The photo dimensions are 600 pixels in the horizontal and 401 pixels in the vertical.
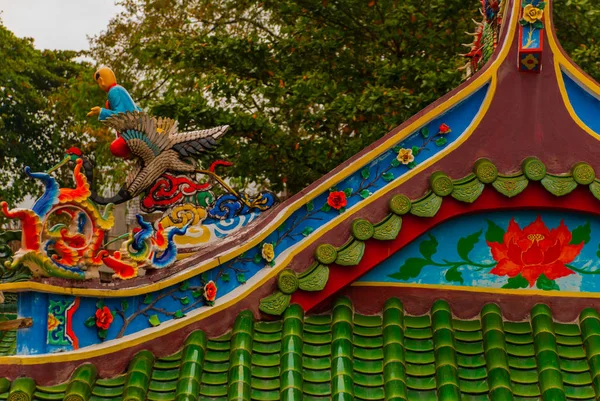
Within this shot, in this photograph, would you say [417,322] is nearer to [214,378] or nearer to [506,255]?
[506,255]

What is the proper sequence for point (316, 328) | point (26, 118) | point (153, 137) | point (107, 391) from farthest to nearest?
point (26, 118)
point (153, 137)
point (316, 328)
point (107, 391)

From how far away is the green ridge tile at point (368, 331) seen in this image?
579 centimetres

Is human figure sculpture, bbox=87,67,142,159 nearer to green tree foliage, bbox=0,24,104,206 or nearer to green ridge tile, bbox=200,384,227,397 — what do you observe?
green ridge tile, bbox=200,384,227,397

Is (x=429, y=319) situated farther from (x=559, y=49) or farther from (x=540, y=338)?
(x=559, y=49)

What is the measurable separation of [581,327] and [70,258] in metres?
3.41

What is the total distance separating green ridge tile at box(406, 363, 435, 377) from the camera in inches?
217

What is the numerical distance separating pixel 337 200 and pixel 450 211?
0.79 metres

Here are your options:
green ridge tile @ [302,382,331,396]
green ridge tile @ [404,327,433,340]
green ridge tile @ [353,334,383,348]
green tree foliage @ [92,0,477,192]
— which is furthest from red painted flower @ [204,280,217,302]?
green tree foliage @ [92,0,477,192]

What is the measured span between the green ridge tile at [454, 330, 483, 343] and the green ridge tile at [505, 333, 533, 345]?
0.18 meters

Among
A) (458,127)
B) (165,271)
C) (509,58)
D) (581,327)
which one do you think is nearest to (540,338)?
(581,327)

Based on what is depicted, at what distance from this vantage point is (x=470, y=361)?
18.4 ft

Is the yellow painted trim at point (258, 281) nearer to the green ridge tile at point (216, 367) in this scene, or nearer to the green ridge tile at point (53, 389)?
the green ridge tile at point (53, 389)

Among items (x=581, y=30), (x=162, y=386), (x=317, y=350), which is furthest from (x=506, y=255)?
(x=581, y=30)

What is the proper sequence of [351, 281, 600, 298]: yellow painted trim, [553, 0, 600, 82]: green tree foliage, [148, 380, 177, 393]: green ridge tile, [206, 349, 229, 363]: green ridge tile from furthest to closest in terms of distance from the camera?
[553, 0, 600, 82]: green tree foliage, [351, 281, 600, 298]: yellow painted trim, [206, 349, 229, 363]: green ridge tile, [148, 380, 177, 393]: green ridge tile
